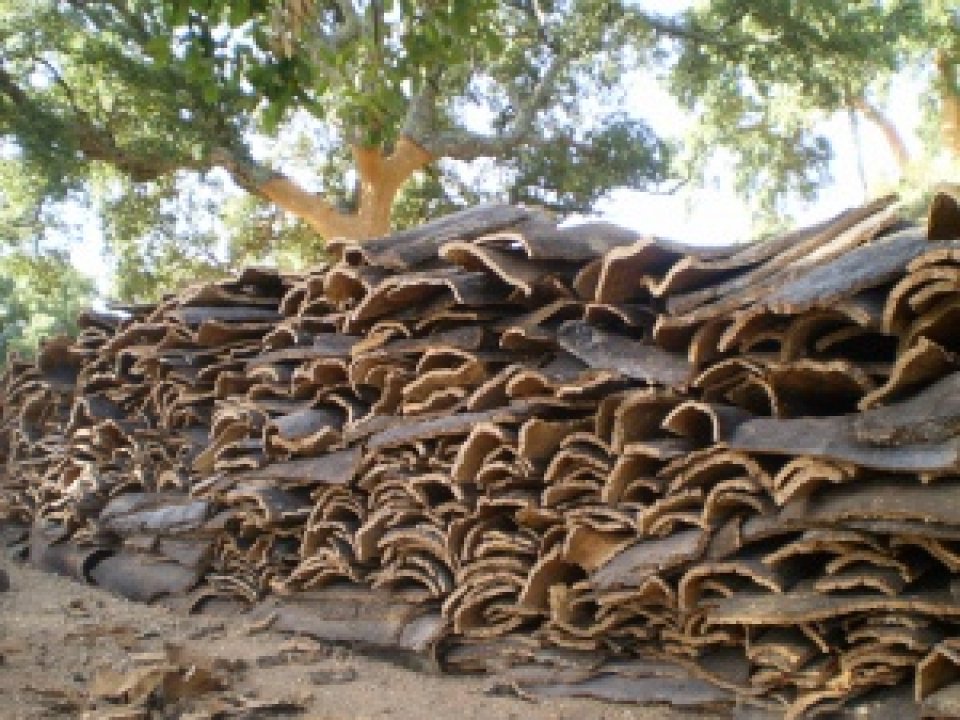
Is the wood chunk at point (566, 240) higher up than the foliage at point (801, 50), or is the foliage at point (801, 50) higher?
the foliage at point (801, 50)

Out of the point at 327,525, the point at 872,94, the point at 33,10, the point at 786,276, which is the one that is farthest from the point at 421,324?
the point at 872,94

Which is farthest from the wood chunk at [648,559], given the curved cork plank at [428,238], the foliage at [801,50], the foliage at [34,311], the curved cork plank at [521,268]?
the foliage at [34,311]

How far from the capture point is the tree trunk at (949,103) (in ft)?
61.8

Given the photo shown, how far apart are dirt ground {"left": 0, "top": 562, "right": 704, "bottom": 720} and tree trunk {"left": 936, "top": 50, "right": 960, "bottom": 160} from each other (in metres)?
18.5

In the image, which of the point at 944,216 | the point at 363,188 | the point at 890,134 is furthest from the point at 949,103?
the point at 944,216

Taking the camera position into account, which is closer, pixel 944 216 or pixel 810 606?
pixel 944 216

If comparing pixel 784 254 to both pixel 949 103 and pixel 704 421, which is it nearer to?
pixel 704 421

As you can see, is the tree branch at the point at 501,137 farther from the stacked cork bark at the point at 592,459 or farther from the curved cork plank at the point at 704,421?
the curved cork plank at the point at 704,421

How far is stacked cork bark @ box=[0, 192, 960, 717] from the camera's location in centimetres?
250

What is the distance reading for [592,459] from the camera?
128 inches

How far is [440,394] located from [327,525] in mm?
894

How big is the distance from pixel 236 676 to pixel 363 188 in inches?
428

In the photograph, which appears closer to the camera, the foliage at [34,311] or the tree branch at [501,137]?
the tree branch at [501,137]

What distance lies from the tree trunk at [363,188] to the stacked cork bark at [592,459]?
8.38 m
